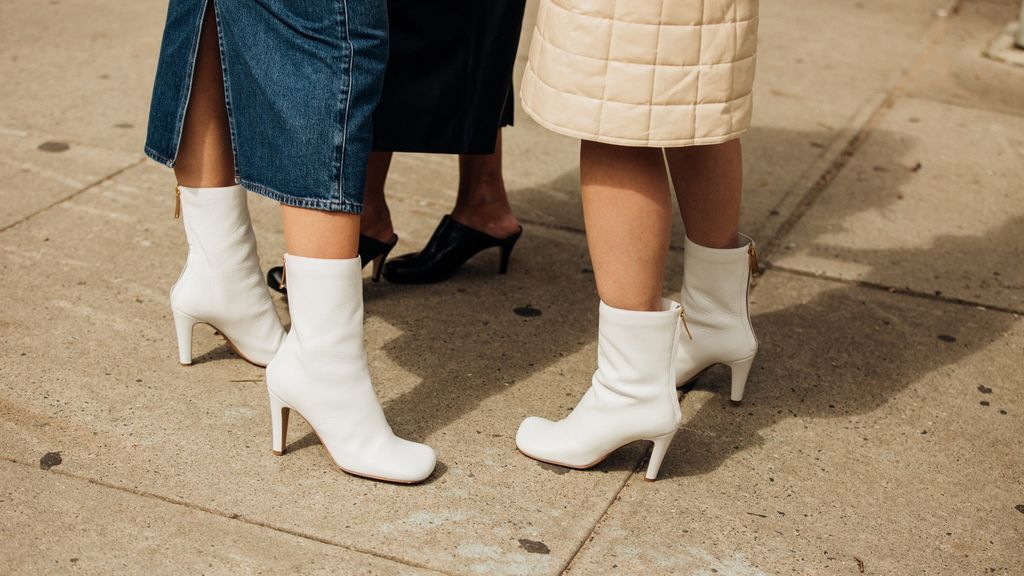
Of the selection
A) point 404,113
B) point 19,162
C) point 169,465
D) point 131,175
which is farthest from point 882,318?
point 19,162

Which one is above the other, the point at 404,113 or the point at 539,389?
the point at 404,113

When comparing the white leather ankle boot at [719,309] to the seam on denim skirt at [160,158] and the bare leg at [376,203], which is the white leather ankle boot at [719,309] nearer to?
the bare leg at [376,203]

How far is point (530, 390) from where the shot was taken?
2.61 meters

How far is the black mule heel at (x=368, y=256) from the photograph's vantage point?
293 centimetres

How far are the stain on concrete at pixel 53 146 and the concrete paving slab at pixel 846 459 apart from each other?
235cm

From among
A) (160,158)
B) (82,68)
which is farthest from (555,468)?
(82,68)

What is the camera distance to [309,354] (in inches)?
85.1

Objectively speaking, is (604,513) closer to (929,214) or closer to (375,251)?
(375,251)

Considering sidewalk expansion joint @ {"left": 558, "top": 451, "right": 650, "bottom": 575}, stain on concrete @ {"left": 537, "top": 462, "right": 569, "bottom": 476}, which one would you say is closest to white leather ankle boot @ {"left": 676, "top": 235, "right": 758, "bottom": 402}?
sidewalk expansion joint @ {"left": 558, "top": 451, "right": 650, "bottom": 575}

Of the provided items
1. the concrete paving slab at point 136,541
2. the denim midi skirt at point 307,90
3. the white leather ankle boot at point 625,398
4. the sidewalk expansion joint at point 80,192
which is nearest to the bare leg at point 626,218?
the white leather ankle boot at point 625,398

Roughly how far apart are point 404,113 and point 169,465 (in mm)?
960

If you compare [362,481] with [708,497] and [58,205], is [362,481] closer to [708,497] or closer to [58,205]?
[708,497]

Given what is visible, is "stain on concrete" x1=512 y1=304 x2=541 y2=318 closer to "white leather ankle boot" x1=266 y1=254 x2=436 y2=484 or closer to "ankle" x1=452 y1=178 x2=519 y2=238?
"ankle" x1=452 y1=178 x2=519 y2=238

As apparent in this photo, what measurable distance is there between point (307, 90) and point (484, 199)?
3.68 feet
